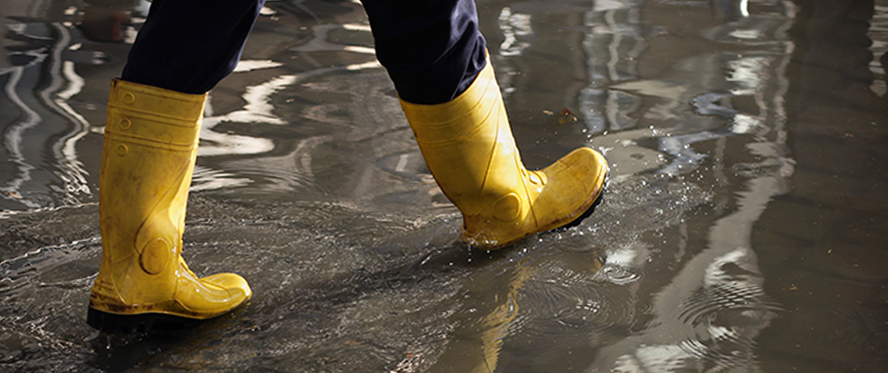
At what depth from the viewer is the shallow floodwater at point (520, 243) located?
3.88ft

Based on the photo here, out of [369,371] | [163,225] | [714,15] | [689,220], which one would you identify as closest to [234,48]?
[163,225]

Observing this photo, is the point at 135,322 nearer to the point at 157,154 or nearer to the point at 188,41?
the point at 157,154

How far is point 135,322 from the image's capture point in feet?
3.90

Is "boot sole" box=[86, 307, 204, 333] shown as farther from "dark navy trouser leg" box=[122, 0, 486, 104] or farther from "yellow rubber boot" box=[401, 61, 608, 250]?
"yellow rubber boot" box=[401, 61, 608, 250]

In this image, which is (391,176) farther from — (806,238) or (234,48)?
(806,238)

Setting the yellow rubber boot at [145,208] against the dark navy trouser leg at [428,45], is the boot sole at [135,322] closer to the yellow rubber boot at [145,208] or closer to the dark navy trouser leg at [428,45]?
the yellow rubber boot at [145,208]

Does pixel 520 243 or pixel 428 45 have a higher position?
pixel 428 45

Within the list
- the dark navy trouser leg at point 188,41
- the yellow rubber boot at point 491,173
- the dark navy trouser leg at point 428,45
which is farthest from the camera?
the yellow rubber boot at point 491,173

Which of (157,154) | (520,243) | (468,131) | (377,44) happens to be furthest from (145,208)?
(520,243)

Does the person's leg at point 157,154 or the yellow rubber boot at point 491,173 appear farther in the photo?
the yellow rubber boot at point 491,173

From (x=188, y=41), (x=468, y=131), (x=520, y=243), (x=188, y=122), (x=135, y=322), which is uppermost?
(x=188, y=41)

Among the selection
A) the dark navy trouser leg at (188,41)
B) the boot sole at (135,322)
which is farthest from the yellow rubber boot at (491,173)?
the boot sole at (135,322)

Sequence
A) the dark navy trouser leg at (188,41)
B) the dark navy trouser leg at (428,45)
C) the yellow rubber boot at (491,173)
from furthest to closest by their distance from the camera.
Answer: the yellow rubber boot at (491,173), the dark navy trouser leg at (428,45), the dark navy trouser leg at (188,41)

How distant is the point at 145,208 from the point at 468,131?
22.5 inches
